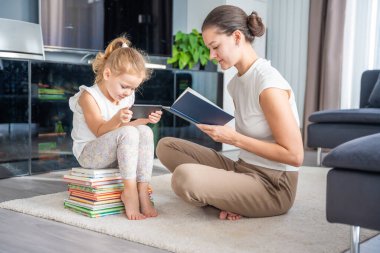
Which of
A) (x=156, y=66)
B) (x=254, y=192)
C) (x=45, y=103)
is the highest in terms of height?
(x=156, y=66)

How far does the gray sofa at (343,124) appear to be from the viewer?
10.8 feet

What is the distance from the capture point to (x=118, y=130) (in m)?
1.92

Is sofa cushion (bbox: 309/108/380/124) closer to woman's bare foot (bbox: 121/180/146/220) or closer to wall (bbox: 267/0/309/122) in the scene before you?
wall (bbox: 267/0/309/122)

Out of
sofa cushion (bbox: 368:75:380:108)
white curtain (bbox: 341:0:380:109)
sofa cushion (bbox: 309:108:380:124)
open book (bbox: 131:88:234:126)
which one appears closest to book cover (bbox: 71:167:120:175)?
open book (bbox: 131:88:234:126)

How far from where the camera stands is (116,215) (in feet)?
6.34

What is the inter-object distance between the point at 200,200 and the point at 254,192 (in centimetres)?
21

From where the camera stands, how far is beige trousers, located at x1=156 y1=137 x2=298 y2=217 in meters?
1.78

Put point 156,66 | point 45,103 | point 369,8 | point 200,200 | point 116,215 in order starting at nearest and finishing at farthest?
point 200,200 → point 116,215 → point 45,103 → point 156,66 → point 369,8

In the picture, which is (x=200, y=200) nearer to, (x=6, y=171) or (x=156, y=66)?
(x=6, y=171)

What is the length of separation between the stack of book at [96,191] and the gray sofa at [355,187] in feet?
Result: 2.91

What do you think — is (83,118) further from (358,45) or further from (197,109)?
(358,45)

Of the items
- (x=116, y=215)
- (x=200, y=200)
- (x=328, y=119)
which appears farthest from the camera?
(x=328, y=119)

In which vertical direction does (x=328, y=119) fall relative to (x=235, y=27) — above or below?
below

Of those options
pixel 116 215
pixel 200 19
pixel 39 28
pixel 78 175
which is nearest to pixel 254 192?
pixel 116 215
